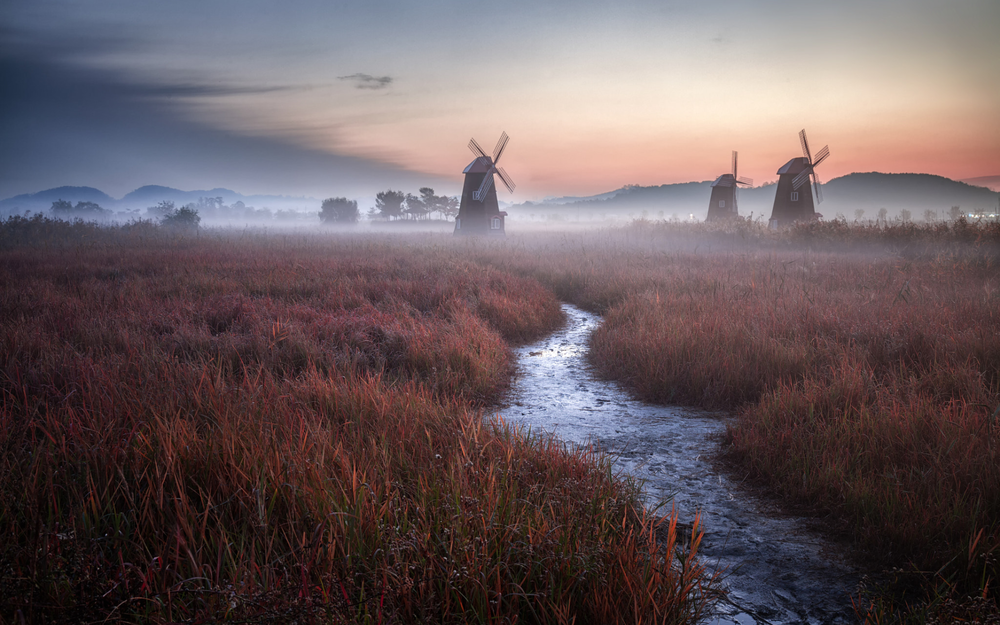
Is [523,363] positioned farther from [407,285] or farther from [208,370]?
[208,370]

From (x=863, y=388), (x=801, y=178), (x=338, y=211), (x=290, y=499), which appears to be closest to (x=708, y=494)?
(x=863, y=388)

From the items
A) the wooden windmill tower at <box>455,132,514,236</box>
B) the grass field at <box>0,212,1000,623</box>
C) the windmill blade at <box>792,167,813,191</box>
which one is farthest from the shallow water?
the windmill blade at <box>792,167,813,191</box>

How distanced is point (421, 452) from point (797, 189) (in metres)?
47.6

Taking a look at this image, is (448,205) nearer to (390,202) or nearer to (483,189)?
(390,202)

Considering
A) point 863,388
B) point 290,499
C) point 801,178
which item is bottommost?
point 863,388

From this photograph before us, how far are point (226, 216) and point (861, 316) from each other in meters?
176

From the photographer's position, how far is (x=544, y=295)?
11.3 meters

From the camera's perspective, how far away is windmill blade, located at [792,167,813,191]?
129 ft

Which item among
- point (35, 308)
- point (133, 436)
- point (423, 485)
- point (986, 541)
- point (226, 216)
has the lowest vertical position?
point (986, 541)

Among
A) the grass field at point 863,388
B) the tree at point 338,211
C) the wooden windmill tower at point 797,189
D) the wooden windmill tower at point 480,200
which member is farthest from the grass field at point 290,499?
the tree at point 338,211

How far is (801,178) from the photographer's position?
3950 centimetres

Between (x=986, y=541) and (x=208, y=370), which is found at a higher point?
(x=208, y=370)

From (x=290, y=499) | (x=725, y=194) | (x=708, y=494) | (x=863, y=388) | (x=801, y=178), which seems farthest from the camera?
(x=725, y=194)

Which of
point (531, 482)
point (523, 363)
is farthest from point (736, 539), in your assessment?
point (523, 363)
